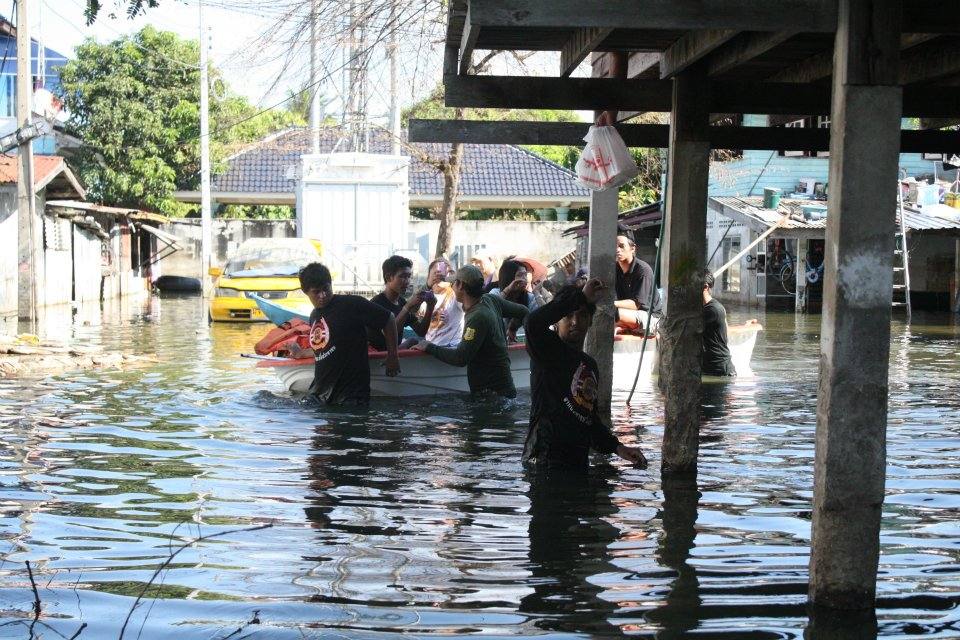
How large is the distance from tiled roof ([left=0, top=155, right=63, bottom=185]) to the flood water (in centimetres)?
1449

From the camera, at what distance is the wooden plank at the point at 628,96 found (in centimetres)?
888

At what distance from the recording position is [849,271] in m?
5.24

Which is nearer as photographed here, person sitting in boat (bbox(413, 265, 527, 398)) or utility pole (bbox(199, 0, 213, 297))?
person sitting in boat (bbox(413, 265, 527, 398))

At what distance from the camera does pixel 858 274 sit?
5.23 m

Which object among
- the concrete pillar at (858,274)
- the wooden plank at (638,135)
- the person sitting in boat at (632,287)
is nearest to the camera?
the concrete pillar at (858,274)

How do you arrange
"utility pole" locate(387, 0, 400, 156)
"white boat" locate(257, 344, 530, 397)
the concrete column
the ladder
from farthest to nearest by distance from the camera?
the ladder, "utility pole" locate(387, 0, 400, 156), "white boat" locate(257, 344, 530, 397), the concrete column

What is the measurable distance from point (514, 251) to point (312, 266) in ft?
90.7

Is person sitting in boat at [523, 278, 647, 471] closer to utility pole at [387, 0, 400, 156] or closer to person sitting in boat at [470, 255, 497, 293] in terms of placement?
person sitting in boat at [470, 255, 497, 293]

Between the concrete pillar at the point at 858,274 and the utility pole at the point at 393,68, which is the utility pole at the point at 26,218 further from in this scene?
the concrete pillar at the point at 858,274

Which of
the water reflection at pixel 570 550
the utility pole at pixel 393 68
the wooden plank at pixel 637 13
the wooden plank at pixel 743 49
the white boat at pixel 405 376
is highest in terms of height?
the utility pole at pixel 393 68

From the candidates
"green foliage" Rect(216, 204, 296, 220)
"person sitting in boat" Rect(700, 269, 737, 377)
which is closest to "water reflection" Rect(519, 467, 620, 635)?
"person sitting in boat" Rect(700, 269, 737, 377)

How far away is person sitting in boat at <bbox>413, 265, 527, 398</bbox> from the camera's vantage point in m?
11.3

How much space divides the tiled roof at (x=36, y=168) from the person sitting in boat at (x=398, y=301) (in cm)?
1571

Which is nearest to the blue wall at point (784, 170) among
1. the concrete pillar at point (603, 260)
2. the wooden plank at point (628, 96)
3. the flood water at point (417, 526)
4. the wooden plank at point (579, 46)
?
the flood water at point (417, 526)
